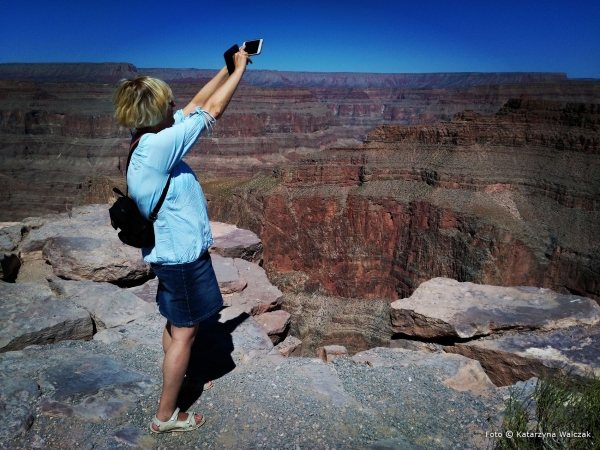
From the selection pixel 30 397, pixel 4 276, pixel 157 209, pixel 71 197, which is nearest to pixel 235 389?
pixel 30 397

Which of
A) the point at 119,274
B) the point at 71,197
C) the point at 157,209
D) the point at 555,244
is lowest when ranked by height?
the point at 71,197

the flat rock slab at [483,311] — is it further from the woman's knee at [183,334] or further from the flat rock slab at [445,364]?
the woman's knee at [183,334]

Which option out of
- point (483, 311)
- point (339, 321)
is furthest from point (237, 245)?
point (339, 321)

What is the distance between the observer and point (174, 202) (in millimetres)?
2787

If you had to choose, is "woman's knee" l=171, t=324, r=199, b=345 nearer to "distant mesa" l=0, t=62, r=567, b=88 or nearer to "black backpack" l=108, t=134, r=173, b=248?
"black backpack" l=108, t=134, r=173, b=248

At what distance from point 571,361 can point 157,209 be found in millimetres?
4101

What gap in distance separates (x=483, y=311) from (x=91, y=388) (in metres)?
4.40

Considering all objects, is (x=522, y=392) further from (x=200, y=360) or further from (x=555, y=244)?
(x=555, y=244)

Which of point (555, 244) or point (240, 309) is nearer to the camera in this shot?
point (240, 309)

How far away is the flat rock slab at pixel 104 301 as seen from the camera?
4.84 m

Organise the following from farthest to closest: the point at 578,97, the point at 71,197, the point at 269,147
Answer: the point at 269,147
the point at 578,97
the point at 71,197

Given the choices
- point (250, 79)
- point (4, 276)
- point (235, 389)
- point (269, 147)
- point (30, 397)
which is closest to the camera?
point (30, 397)

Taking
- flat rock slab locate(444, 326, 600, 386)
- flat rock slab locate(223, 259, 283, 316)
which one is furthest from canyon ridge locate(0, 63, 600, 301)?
flat rock slab locate(223, 259, 283, 316)

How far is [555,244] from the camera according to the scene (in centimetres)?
2097
